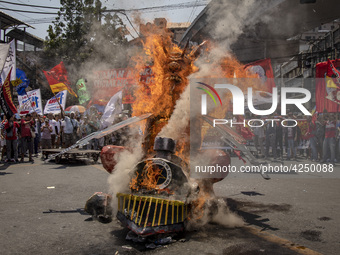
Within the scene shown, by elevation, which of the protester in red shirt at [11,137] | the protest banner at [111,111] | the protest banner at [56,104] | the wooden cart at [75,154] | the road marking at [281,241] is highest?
the protest banner at [56,104]

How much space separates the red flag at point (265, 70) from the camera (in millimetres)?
18078

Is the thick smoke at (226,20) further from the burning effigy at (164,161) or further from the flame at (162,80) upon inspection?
the flame at (162,80)

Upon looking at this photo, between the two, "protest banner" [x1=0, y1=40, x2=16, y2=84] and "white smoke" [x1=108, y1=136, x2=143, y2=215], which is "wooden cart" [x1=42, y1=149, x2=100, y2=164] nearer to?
"protest banner" [x1=0, y1=40, x2=16, y2=84]

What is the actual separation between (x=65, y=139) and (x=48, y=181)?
604cm

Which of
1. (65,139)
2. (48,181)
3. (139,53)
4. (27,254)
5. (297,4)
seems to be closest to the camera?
(27,254)

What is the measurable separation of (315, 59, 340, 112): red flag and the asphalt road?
7.46 meters

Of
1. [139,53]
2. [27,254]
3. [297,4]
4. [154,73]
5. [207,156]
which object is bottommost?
[27,254]

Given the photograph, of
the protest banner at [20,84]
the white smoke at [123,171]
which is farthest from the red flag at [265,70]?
the white smoke at [123,171]

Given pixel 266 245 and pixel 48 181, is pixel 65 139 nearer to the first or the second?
pixel 48 181

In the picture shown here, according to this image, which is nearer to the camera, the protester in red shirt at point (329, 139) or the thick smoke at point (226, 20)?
the thick smoke at point (226, 20)

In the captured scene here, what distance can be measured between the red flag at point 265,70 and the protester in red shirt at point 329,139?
4.09m

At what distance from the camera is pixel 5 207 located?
678 centimetres

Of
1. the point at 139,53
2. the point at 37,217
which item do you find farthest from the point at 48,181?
the point at 139,53

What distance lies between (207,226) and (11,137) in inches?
435
